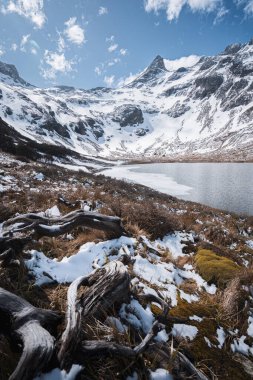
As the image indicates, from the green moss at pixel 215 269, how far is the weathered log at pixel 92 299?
2.51 meters

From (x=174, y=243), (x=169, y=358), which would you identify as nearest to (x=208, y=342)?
(x=169, y=358)

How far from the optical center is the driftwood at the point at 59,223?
532 cm

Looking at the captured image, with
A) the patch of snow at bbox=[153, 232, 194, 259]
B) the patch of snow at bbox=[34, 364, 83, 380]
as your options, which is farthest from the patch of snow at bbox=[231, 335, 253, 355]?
the patch of snow at bbox=[153, 232, 194, 259]

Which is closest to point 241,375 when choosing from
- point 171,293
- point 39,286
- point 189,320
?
point 189,320

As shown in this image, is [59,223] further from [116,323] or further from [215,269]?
[215,269]

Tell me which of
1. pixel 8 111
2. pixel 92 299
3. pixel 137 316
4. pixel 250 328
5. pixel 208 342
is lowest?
pixel 250 328

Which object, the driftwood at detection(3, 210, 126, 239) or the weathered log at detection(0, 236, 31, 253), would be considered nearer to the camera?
the weathered log at detection(0, 236, 31, 253)

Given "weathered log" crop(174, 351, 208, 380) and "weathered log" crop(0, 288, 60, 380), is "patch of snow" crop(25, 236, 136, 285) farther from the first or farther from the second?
"weathered log" crop(174, 351, 208, 380)

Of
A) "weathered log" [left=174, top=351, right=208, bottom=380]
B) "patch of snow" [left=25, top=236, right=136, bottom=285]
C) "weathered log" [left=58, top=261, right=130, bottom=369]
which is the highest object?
"weathered log" [left=58, top=261, right=130, bottom=369]

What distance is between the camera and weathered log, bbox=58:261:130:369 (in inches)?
106

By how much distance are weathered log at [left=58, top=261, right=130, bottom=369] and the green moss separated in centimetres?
251

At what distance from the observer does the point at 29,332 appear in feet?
8.76

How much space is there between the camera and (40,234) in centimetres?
541

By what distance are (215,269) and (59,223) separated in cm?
354
